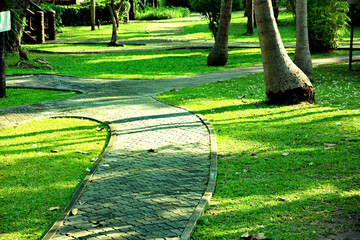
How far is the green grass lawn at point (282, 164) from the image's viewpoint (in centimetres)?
505

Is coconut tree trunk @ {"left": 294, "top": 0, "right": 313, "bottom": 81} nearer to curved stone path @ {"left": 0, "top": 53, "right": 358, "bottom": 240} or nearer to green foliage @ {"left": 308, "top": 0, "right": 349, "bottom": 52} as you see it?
curved stone path @ {"left": 0, "top": 53, "right": 358, "bottom": 240}

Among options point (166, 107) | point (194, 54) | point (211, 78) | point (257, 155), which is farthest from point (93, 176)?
point (194, 54)

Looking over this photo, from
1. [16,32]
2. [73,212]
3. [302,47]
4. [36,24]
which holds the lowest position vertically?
[73,212]

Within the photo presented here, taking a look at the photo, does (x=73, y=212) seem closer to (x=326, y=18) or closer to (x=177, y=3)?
(x=326, y=18)

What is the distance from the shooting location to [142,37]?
29.2 m

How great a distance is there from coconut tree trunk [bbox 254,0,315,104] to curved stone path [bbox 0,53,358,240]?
240 cm

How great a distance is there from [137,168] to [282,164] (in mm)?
2418

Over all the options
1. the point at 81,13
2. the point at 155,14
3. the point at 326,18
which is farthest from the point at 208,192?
the point at 155,14

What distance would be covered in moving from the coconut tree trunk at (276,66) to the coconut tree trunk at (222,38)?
6.20 m

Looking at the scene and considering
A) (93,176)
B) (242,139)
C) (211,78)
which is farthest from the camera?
(211,78)

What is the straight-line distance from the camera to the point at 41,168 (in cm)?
712

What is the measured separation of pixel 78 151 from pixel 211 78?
8016 mm

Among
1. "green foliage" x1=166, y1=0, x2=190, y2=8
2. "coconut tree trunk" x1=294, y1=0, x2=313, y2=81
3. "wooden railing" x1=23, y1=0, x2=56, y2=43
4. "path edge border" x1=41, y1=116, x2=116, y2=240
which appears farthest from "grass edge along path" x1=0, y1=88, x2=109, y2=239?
"green foliage" x1=166, y1=0, x2=190, y2=8

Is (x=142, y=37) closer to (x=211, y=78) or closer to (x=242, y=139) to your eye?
(x=211, y=78)
